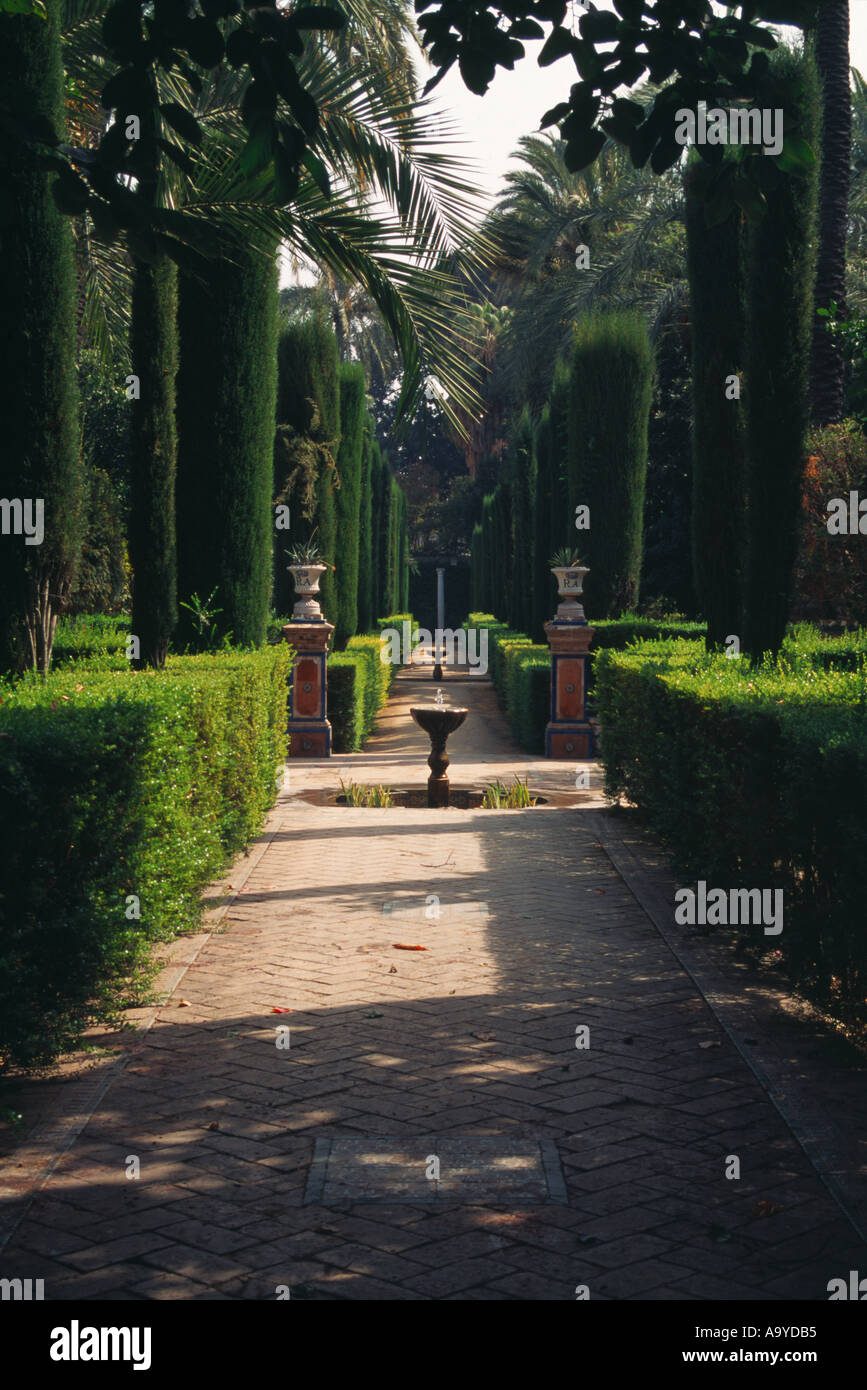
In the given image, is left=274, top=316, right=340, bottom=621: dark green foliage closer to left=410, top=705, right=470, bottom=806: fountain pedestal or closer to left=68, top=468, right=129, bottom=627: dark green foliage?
left=68, top=468, right=129, bottom=627: dark green foliage

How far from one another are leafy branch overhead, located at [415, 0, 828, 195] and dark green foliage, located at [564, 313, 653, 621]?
14.2m

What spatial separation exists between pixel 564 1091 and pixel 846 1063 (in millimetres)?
1123

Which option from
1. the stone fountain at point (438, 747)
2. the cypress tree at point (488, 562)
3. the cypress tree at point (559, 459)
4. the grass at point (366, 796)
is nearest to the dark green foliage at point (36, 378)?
the grass at point (366, 796)

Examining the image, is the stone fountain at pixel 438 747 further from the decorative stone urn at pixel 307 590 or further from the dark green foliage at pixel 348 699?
the dark green foliage at pixel 348 699

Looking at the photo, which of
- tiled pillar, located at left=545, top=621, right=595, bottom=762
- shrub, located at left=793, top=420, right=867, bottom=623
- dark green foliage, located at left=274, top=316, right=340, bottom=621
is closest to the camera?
shrub, located at left=793, top=420, right=867, bottom=623

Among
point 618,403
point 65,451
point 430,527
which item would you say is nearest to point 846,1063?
point 65,451

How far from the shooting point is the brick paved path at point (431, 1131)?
334 centimetres

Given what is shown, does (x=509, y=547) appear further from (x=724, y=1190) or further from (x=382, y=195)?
(x=724, y=1190)

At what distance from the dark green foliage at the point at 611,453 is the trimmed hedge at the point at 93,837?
12.1m

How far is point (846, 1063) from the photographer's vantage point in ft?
16.0

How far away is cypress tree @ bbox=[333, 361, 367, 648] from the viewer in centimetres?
2098

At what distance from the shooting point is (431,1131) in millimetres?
4246

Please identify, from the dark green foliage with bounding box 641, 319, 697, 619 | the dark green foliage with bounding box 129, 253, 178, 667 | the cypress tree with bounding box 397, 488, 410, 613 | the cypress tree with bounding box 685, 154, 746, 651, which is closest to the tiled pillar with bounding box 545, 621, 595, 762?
the cypress tree with bounding box 685, 154, 746, 651

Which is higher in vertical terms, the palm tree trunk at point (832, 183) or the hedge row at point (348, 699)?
the palm tree trunk at point (832, 183)
